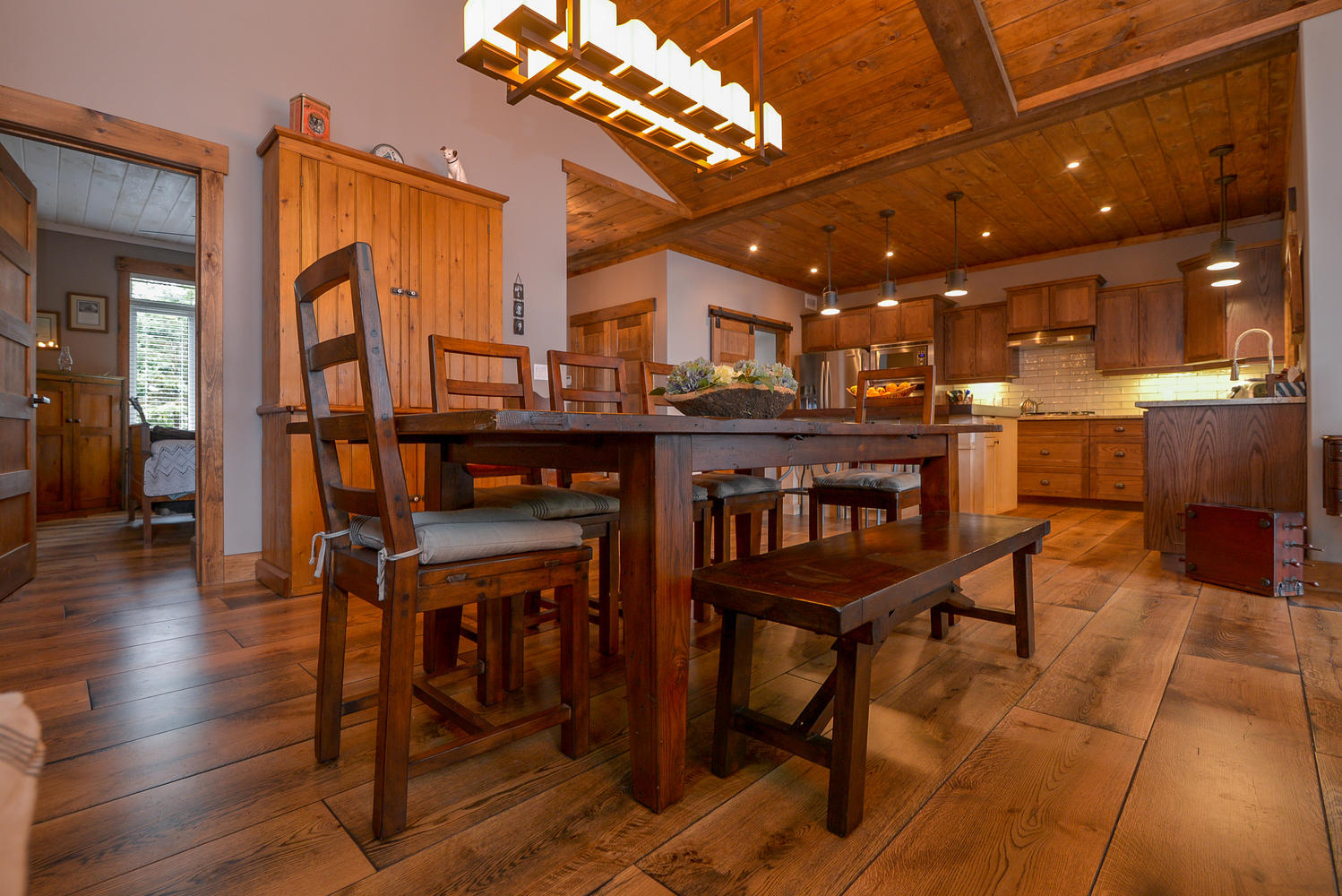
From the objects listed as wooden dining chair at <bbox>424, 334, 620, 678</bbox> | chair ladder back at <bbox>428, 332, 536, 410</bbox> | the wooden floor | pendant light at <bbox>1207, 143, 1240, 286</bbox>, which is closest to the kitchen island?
the wooden floor

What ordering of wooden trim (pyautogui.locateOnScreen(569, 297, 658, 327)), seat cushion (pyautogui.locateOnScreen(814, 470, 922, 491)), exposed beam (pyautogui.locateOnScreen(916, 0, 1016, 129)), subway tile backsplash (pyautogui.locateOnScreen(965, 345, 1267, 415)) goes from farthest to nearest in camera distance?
wooden trim (pyautogui.locateOnScreen(569, 297, 658, 327)), subway tile backsplash (pyautogui.locateOnScreen(965, 345, 1267, 415)), exposed beam (pyautogui.locateOnScreen(916, 0, 1016, 129)), seat cushion (pyautogui.locateOnScreen(814, 470, 922, 491))

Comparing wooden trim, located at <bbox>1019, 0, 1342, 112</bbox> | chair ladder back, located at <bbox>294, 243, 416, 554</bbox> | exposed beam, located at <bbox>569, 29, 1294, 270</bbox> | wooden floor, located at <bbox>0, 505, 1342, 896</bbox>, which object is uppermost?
wooden trim, located at <bbox>1019, 0, 1342, 112</bbox>

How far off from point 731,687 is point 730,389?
2.24 ft

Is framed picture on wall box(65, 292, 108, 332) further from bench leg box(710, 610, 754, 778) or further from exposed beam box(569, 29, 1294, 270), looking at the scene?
bench leg box(710, 610, 754, 778)

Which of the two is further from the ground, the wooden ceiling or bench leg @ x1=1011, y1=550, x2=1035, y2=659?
the wooden ceiling

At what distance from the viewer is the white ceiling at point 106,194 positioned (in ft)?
14.7

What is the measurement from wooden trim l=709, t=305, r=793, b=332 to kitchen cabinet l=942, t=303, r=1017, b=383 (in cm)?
189

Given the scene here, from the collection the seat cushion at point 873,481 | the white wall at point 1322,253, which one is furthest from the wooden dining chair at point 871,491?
the white wall at point 1322,253

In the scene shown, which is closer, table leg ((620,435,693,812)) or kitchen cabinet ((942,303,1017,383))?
table leg ((620,435,693,812))

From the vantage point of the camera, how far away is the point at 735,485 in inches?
89.0

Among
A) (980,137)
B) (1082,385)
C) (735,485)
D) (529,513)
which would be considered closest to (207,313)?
(529,513)

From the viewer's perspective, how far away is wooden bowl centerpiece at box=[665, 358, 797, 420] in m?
1.53

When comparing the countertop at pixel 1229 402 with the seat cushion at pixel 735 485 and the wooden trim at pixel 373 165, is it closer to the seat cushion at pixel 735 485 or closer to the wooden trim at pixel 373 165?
the seat cushion at pixel 735 485

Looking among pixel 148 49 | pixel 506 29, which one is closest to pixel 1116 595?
pixel 506 29
